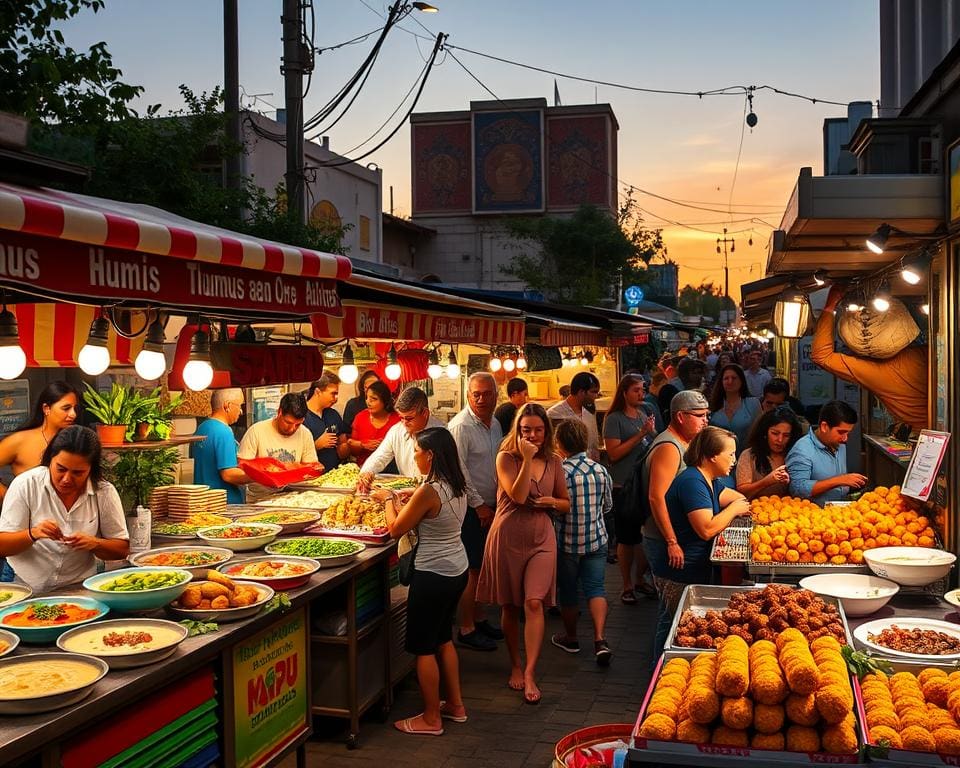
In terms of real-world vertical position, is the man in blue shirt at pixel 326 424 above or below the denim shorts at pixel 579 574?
above

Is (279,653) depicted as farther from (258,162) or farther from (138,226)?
(258,162)

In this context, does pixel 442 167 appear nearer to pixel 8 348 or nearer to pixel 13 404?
pixel 13 404

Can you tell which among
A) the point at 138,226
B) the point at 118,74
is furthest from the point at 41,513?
the point at 118,74

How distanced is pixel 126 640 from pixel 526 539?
343cm

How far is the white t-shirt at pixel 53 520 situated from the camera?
4980 mm

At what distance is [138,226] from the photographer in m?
3.34

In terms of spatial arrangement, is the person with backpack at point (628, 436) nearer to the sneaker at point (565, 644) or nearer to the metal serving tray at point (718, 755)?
the sneaker at point (565, 644)

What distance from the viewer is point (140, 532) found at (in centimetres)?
593

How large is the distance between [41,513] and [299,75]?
28.6 ft

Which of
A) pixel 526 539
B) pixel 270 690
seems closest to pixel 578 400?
pixel 526 539

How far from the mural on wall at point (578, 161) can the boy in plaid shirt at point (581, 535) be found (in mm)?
44117

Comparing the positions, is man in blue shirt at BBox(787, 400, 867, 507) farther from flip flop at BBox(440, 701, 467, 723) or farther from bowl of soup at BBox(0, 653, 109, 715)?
bowl of soup at BBox(0, 653, 109, 715)

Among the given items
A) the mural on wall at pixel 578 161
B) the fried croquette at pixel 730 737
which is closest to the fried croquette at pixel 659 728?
the fried croquette at pixel 730 737

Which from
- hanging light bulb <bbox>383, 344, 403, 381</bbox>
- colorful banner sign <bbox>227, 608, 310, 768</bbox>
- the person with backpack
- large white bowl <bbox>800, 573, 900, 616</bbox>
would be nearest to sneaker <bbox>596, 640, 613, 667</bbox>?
the person with backpack
